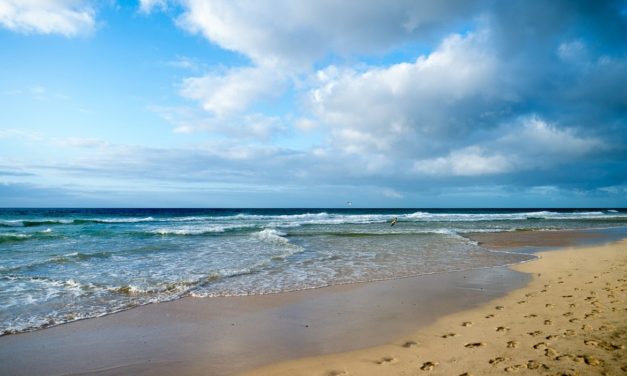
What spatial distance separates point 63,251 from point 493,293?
1673 cm

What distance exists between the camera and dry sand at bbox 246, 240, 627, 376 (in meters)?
4.09

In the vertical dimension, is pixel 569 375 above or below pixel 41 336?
above

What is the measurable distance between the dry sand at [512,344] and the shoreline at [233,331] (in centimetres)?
38

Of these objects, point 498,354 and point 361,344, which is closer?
point 498,354

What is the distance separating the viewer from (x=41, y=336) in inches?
228

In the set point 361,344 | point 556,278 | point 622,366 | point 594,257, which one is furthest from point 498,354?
point 594,257

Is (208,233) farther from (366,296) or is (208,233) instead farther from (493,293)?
(493,293)

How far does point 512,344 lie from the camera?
4.75 metres

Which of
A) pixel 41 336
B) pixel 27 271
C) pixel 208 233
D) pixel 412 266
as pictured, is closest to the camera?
pixel 41 336

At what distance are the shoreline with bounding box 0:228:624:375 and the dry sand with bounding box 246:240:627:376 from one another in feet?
1.26

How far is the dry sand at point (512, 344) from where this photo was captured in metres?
4.09

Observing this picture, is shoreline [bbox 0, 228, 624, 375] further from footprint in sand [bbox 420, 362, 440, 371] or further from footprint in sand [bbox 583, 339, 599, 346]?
footprint in sand [bbox 583, 339, 599, 346]

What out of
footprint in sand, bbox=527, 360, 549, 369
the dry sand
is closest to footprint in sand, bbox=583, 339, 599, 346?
the dry sand

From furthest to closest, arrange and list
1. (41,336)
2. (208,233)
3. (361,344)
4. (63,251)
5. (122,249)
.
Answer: (208,233), (122,249), (63,251), (41,336), (361,344)
